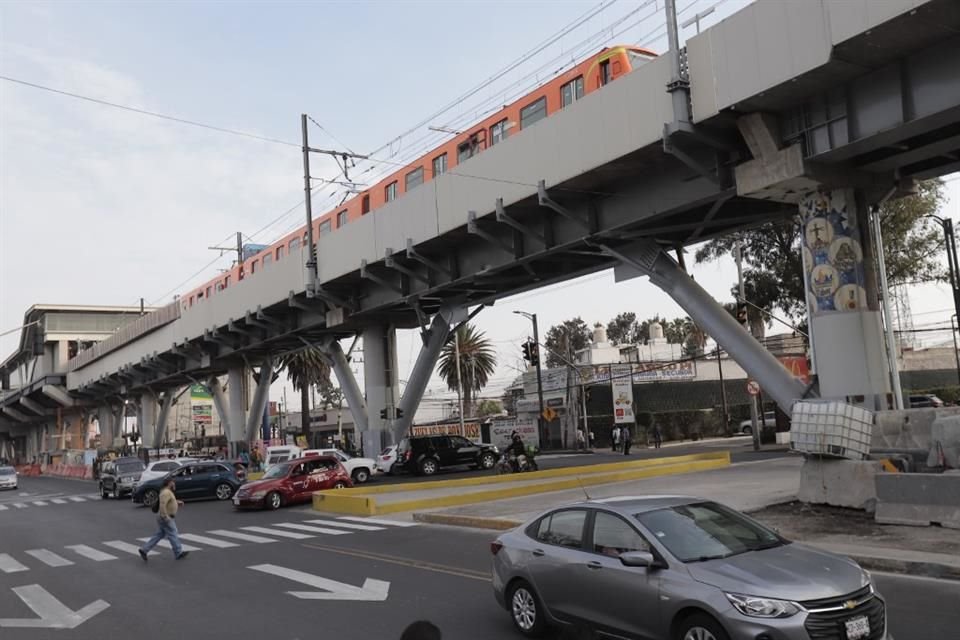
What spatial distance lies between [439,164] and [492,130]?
11.1ft

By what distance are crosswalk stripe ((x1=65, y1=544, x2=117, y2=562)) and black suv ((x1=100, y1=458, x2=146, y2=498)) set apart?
692 inches

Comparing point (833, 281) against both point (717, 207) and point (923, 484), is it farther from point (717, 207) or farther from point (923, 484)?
point (923, 484)

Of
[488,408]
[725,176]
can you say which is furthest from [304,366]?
[725,176]

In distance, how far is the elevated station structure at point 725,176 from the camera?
14.9 meters

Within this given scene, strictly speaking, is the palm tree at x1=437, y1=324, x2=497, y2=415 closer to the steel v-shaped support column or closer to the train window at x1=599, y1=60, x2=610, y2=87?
the steel v-shaped support column

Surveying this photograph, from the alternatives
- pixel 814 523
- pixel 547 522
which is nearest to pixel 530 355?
pixel 814 523

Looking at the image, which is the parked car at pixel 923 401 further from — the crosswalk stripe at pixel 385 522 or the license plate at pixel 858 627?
the license plate at pixel 858 627

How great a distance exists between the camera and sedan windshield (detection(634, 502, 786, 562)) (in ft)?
20.5

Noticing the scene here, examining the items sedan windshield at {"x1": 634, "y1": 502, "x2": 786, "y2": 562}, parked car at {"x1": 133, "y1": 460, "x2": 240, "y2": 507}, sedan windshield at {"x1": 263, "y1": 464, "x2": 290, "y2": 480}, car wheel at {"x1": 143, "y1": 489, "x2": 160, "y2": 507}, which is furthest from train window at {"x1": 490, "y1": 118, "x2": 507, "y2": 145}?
sedan windshield at {"x1": 634, "y1": 502, "x2": 786, "y2": 562}

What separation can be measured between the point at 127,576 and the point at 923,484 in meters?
12.8

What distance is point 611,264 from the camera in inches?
1073

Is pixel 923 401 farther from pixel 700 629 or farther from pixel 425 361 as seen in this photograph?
pixel 700 629

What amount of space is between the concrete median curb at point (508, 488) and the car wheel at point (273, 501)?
1379mm

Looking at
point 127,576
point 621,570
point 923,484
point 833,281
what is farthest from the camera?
point 833,281
